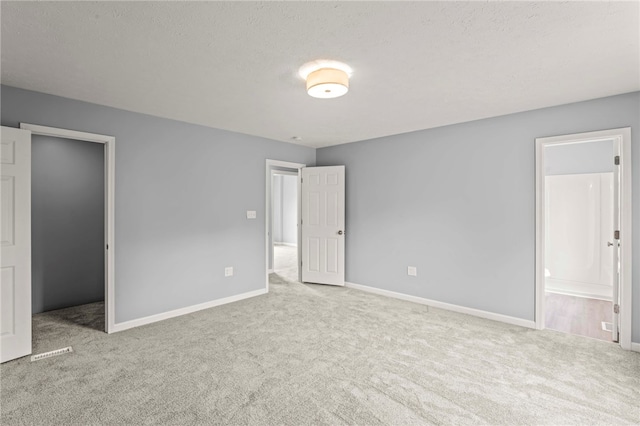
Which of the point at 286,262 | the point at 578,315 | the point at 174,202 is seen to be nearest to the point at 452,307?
the point at 578,315

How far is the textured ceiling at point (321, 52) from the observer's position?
5.59ft

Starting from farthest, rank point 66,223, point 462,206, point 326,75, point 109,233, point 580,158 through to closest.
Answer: point 580,158, point 66,223, point 462,206, point 109,233, point 326,75

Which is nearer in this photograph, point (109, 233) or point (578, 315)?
point (109, 233)

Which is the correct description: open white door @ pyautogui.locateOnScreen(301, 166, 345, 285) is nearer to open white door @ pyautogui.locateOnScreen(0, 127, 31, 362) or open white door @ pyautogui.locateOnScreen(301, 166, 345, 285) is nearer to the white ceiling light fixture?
the white ceiling light fixture

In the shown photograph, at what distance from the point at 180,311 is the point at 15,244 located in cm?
175

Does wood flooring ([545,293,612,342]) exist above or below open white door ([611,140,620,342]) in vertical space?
below

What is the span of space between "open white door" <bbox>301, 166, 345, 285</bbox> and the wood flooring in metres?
2.87

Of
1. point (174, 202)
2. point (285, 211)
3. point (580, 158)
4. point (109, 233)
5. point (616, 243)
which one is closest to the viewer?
point (616, 243)

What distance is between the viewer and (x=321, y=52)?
84.1 inches

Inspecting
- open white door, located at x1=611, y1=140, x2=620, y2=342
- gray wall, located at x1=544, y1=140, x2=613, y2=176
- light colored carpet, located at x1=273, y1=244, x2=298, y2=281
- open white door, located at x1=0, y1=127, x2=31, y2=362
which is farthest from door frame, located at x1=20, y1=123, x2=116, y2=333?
gray wall, located at x1=544, y1=140, x2=613, y2=176

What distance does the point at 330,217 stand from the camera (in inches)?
206

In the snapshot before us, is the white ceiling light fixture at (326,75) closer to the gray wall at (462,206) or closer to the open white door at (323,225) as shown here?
the gray wall at (462,206)

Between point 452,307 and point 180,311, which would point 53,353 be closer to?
point 180,311

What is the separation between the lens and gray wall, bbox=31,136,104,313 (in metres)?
3.94
